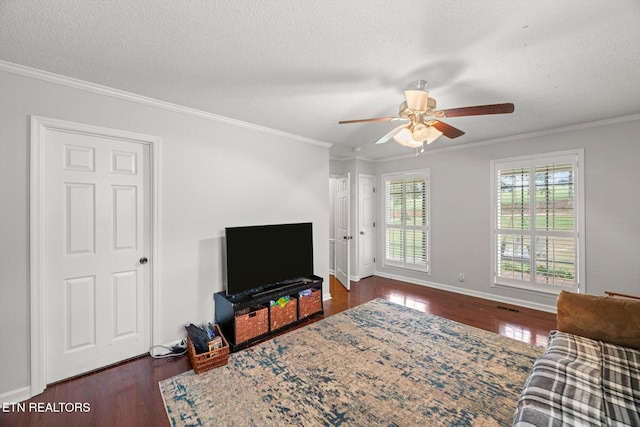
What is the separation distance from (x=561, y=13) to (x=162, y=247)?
3.38m

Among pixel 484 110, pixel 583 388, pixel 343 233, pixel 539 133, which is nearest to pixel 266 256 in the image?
pixel 343 233

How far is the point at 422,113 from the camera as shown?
2018 millimetres

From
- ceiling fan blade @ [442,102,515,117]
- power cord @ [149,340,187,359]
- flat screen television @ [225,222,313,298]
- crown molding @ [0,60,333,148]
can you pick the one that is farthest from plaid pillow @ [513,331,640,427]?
crown molding @ [0,60,333,148]

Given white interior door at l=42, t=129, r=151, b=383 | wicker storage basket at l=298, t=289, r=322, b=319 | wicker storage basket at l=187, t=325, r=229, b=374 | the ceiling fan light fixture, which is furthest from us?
wicker storage basket at l=298, t=289, r=322, b=319

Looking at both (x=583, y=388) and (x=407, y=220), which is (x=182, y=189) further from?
(x=407, y=220)

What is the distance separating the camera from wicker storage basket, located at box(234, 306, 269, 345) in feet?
8.93

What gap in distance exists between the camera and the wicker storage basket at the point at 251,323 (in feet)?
8.93

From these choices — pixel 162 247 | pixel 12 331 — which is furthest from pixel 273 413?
pixel 12 331

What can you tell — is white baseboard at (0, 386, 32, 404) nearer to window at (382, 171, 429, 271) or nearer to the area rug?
the area rug

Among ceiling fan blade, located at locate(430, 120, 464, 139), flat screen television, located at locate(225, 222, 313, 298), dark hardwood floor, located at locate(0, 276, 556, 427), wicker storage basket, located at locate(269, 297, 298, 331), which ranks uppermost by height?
ceiling fan blade, located at locate(430, 120, 464, 139)

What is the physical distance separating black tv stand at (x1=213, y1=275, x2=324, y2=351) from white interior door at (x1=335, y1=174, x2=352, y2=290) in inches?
50.6

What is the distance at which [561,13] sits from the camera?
142 cm

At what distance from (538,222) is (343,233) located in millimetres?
2866

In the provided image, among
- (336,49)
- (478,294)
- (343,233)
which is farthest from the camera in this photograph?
(343,233)
